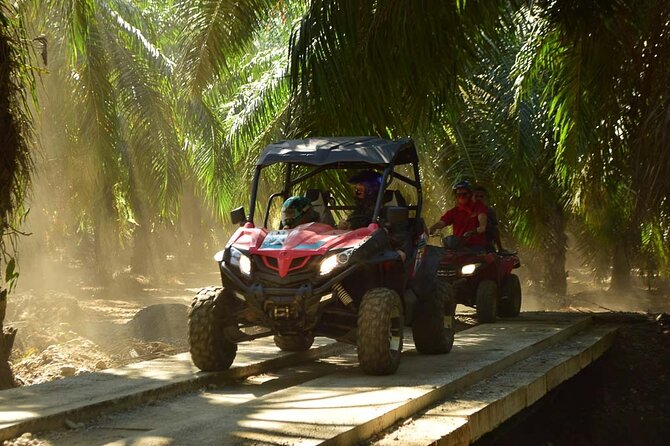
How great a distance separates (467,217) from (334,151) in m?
4.54

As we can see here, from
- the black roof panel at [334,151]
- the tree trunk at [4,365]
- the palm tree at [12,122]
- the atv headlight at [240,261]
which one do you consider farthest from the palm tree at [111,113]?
the palm tree at [12,122]

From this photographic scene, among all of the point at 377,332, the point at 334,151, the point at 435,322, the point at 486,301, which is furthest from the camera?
the point at 486,301

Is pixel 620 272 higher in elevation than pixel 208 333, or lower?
higher

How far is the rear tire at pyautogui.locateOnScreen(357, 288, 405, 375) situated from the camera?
7945 millimetres

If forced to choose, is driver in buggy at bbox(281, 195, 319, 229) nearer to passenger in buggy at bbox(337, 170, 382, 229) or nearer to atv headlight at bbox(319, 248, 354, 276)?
passenger in buggy at bbox(337, 170, 382, 229)

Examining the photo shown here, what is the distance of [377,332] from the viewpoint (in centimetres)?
794

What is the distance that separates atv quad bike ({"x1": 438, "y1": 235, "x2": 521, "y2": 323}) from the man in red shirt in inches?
5.3

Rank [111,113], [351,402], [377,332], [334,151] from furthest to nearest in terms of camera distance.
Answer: [111,113], [334,151], [377,332], [351,402]

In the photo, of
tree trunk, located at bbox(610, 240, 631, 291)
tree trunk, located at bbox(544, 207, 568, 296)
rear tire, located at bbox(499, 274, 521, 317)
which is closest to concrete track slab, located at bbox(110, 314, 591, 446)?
rear tire, located at bbox(499, 274, 521, 317)

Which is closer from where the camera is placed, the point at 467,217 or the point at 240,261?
the point at 240,261

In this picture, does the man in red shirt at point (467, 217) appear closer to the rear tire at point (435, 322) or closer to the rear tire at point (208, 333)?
the rear tire at point (435, 322)

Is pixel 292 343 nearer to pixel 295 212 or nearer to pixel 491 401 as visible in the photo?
pixel 295 212

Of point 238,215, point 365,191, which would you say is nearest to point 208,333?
point 238,215

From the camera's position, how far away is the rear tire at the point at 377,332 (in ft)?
26.1
